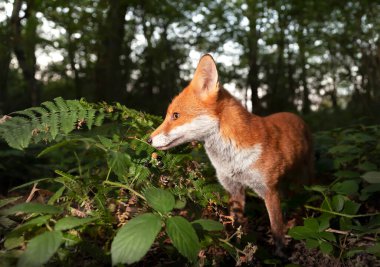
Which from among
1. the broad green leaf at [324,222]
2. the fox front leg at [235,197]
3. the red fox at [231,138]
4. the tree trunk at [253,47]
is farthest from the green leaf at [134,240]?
the tree trunk at [253,47]

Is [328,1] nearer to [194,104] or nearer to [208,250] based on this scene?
[194,104]

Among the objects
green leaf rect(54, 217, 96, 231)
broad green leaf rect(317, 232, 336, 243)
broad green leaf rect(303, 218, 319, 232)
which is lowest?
broad green leaf rect(317, 232, 336, 243)

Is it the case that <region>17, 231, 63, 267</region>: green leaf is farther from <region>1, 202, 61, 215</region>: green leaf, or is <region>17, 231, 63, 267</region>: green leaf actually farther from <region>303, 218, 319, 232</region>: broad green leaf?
<region>303, 218, 319, 232</region>: broad green leaf

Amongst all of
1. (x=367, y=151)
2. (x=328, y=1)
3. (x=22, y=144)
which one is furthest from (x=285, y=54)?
(x=22, y=144)

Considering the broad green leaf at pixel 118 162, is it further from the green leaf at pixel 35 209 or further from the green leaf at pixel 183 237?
the green leaf at pixel 183 237

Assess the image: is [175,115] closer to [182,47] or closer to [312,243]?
[312,243]

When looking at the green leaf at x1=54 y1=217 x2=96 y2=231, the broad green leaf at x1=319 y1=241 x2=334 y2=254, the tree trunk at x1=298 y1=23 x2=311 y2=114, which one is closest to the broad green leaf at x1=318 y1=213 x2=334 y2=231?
the broad green leaf at x1=319 y1=241 x2=334 y2=254

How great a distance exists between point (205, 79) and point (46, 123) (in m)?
1.33

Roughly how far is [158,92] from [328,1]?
891 cm

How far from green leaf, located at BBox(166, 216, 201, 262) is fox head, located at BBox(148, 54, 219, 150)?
3.84 ft

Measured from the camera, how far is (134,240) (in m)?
1.19

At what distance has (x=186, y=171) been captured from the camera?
2201 mm

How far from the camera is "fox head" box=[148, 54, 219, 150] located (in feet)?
8.39

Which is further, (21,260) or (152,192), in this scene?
(152,192)
